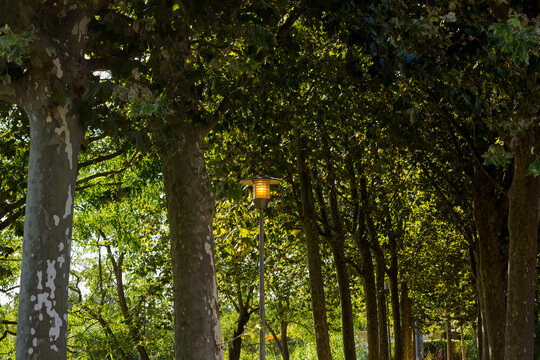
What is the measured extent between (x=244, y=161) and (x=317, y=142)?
108 inches

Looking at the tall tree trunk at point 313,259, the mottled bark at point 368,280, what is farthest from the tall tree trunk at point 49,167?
the mottled bark at point 368,280

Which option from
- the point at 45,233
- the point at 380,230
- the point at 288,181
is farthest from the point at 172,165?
the point at 380,230

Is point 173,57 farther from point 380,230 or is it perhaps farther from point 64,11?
point 380,230

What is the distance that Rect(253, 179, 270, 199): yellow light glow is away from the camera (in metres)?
11.9

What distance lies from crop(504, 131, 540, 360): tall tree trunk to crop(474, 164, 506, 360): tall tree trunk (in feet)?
9.21

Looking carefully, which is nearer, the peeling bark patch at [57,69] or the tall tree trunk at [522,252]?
the peeling bark patch at [57,69]

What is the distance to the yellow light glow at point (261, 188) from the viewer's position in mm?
11914

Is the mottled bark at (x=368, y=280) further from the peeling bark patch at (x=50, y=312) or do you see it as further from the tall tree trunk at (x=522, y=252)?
the peeling bark patch at (x=50, y=312)

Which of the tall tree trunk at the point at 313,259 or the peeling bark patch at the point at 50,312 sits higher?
the tall tree trunk at the point at 313,259

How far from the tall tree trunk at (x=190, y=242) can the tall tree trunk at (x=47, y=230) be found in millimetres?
1627

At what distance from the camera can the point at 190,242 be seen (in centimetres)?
775

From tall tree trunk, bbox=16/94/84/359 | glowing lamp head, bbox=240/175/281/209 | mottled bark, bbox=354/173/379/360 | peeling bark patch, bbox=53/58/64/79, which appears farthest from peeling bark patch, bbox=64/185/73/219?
mottled bark, bbox=354/173/379/360

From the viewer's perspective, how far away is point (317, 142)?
1438 centimetres

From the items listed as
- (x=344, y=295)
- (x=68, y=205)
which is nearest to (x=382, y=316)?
(x=344, y=295)
